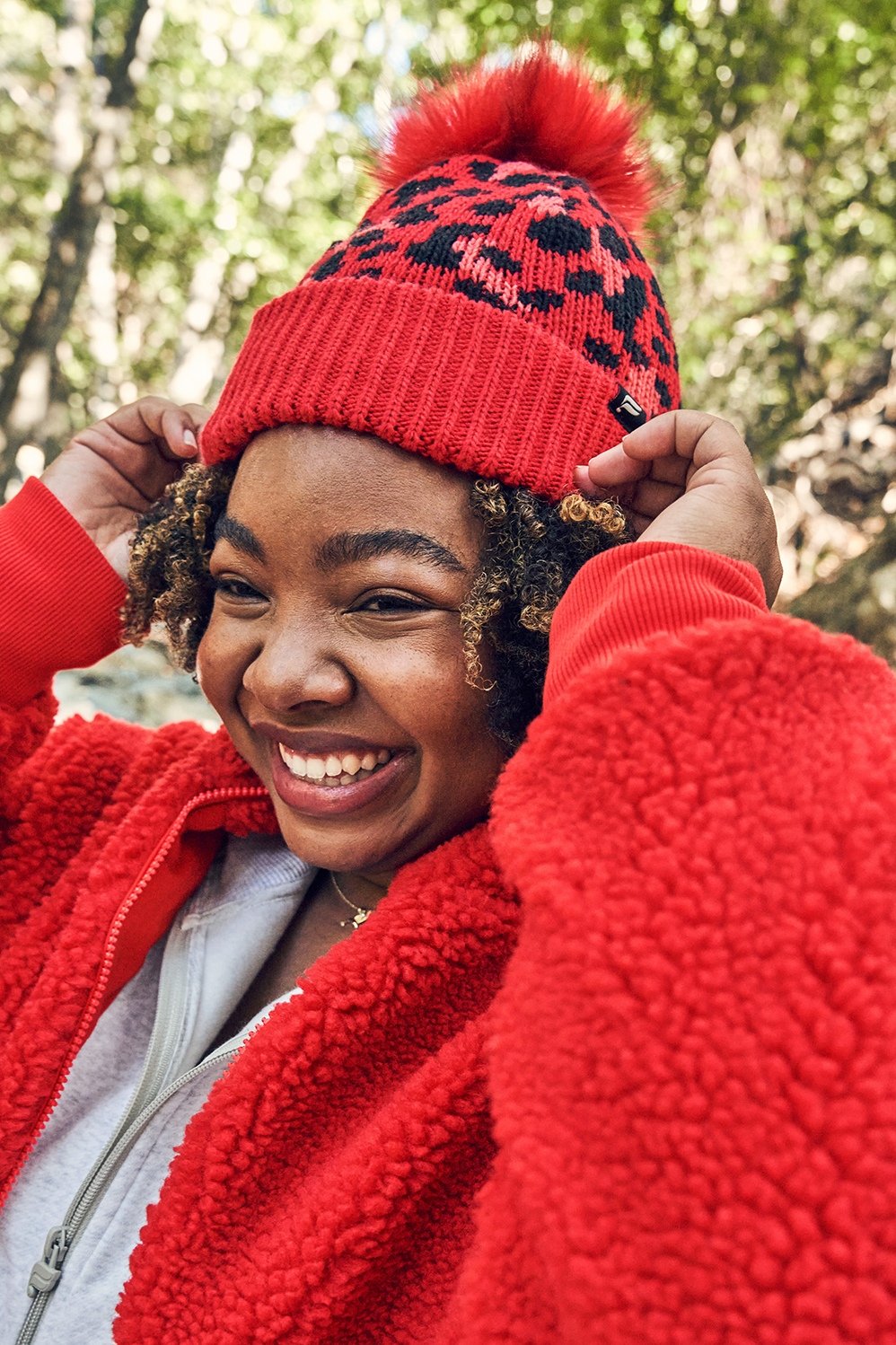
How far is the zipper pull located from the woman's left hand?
140 centimetres

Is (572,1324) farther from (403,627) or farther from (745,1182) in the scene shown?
(403,627)

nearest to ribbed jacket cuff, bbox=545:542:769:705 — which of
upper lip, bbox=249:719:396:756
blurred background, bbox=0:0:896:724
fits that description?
upper lip, bbox=249:719:396:756

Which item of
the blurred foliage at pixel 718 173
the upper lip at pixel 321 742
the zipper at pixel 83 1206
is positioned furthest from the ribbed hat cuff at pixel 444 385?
the blurred foliage at pixel 718 173

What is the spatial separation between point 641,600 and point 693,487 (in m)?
0.34

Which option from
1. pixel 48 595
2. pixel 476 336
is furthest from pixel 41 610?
pixel 476 336

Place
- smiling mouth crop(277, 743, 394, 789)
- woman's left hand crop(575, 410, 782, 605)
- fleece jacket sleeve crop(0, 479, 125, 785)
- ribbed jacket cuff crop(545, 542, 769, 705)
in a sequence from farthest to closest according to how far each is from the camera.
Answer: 1. fleece jacket sleeve crop(0, 479, 125, 785)
2. smiling mouth crop(277, 743, 394, 789)
3. woman's left hand crop(575, 410, 782, 605)
4. ribbed jacket cuff crop(545, 542, 769, 705)

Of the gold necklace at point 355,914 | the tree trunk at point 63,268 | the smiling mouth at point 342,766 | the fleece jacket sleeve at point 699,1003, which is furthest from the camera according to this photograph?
the tree trunk at point 63,268

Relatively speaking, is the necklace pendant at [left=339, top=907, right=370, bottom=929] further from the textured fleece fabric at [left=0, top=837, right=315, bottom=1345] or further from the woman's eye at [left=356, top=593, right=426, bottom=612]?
the woman's eye at [left=356, top=593, right=426, bottom=612]

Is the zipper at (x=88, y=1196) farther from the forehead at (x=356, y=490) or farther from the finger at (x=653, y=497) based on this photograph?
the finger at (x=653, y=497)

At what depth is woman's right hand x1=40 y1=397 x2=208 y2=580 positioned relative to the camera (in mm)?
2154

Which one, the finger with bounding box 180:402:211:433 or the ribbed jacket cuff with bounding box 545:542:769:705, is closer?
the ribbed jacket cuff with bounding box 545:542:769:705

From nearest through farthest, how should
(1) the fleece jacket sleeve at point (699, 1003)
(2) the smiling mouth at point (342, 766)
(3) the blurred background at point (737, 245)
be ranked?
(1) the fleece jacket sleeve at point (699, 1003)
(2) the smiling mouth at point (342, 766)
(3) the blurred background at point (737, 245)

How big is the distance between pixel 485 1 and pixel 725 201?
2697 mm

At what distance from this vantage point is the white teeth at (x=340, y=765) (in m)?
1.55
